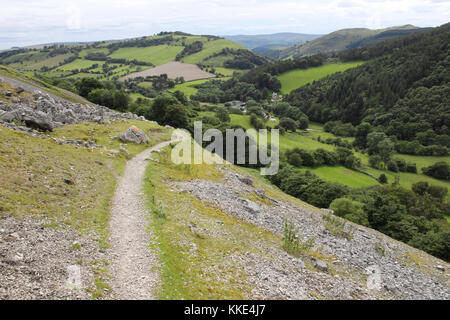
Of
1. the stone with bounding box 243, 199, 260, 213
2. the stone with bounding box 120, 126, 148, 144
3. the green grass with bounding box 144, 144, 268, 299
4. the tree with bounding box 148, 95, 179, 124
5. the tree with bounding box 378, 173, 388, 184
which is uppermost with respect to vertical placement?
the tree with bounding box 148, 95, 179, 124

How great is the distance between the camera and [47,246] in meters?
16.2

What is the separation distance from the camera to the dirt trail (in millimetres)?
14680

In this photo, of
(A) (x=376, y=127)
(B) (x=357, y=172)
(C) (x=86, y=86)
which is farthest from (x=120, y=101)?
(A) (x=376, y=127)

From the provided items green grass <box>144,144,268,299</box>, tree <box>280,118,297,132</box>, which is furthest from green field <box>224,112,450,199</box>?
green grass <box>144,144,268,299</box>

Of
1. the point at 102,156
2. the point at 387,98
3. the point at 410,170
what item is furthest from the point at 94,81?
the point at 387,98

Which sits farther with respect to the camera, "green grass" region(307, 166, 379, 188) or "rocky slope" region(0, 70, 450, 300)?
"green grass" region(307, 166, 379, 188)

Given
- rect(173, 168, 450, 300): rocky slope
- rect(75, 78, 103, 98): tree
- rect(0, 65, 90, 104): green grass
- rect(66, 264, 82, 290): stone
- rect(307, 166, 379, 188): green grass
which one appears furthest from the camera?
rect(75, 78, 103, 98): tree

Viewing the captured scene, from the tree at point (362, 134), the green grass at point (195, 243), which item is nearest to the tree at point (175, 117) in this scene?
the green grass at point (195, 243)

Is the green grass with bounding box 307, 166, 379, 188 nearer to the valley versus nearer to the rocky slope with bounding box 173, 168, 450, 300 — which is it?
the valley

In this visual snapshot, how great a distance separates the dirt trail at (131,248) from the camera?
14680 mm

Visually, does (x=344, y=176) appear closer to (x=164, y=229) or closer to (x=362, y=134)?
(x=362, y=134)

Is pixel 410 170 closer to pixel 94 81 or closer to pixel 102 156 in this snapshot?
pixel 102 156
